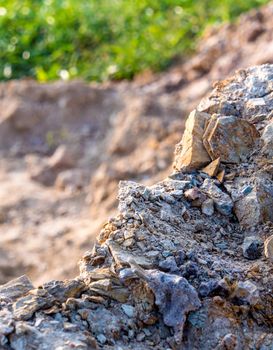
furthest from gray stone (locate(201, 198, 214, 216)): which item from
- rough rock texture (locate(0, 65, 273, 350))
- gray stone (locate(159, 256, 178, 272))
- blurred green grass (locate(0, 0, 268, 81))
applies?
blurred green grass (locate(0, 0, 268, 81))

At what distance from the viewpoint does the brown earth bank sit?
4617 mm

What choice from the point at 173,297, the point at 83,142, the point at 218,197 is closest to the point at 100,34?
the point at 83,142

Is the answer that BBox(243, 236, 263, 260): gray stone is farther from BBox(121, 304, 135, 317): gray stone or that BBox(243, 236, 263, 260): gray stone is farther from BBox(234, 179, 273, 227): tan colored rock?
BBox(121, 304, 135, 317): gray stone

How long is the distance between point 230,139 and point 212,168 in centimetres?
9

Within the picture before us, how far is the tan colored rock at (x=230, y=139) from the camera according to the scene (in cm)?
211

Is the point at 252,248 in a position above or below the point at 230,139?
below

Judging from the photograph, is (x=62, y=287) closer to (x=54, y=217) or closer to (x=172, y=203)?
(x=172, y=203)

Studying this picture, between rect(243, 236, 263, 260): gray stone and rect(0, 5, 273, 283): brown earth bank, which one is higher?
rect(0, 5, 273, 283): brown earth bank

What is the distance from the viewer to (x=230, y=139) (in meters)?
2.11

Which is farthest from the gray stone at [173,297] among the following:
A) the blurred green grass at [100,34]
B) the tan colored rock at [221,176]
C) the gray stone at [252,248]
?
the blurred green grass at [100,34]

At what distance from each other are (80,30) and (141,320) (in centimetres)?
492

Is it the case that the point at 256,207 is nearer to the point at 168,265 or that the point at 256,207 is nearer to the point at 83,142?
the point at 168,265

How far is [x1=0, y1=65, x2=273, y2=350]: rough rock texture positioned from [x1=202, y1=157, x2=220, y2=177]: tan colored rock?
66mm

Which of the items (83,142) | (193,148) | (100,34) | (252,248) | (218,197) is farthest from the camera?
(100,34)
